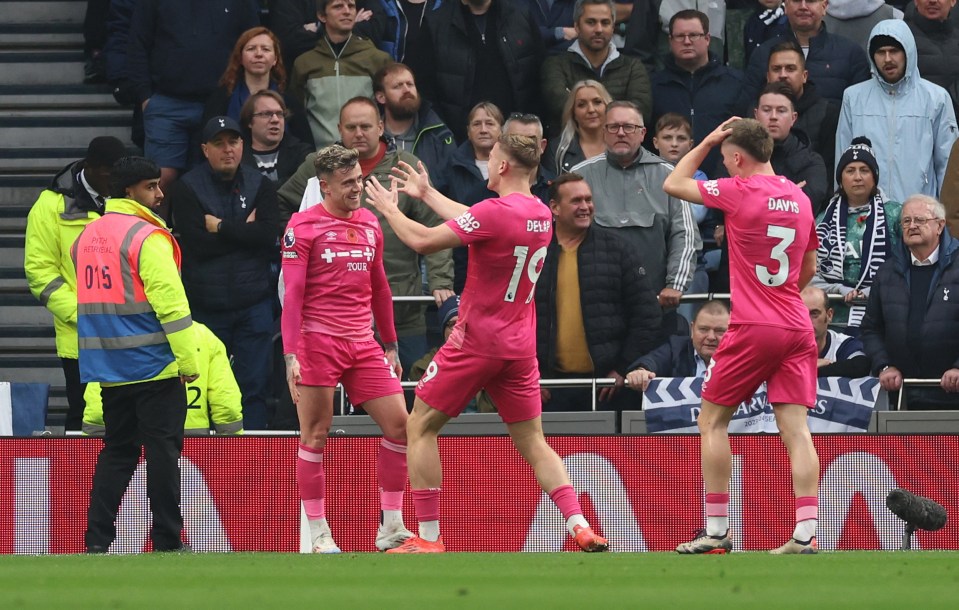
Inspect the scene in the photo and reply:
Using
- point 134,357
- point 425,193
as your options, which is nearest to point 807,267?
point 425,193

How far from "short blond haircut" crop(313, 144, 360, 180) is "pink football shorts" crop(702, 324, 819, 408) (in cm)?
244

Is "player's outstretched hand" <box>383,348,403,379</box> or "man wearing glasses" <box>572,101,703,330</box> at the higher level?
"man wearing glasses" <box>572,101,703,330</box>

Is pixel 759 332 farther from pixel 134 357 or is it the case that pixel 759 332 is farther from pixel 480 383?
pixel 134 357

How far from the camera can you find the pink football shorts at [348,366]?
10.3m

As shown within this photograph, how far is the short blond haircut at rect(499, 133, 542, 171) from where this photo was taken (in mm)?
9859

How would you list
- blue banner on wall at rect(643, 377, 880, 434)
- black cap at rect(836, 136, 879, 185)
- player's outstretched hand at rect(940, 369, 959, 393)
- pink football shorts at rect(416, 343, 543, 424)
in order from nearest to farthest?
pink football shorts at rect(416, 343, 543, 424), player's outstretched hand at rect(940, 369, 959, 393), blue banner on wall at rect(643, 377, 880, 434), black cap at rect(836, 136, 879, 185)

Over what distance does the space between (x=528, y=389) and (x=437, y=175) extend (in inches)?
187

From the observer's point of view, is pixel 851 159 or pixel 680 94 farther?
pixel 680 94

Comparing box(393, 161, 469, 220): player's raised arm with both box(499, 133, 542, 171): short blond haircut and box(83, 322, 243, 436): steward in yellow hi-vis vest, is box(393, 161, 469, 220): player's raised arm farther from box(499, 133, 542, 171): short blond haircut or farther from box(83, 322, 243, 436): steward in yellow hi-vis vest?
box(83, 322, 243, 436): steward in yellow hi-vis vest

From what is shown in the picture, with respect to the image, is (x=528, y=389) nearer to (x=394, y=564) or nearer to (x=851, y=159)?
(x=394, y=564)

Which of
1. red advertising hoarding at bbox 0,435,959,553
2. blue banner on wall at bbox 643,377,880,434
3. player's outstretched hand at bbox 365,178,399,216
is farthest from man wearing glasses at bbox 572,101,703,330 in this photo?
player's outstretched hand at bbox 365,178,399,216

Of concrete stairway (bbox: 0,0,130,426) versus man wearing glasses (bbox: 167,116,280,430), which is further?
concrete stairway (bbox: 0,0,130,426)

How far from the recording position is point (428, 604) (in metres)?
6.72

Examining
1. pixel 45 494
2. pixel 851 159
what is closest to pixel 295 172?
pixel 45 494
